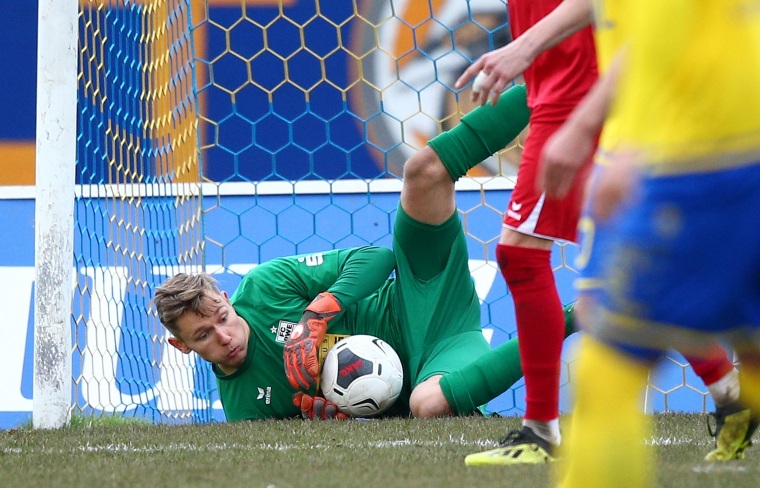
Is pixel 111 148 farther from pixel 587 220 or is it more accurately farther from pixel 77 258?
pixel 587 220

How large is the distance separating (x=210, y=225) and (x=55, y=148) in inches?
58.1

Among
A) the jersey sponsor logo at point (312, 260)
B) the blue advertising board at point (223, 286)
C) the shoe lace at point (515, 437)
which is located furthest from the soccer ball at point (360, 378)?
the shoe lace at point (515, 437)

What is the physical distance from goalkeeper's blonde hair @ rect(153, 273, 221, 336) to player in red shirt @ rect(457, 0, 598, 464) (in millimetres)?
1154

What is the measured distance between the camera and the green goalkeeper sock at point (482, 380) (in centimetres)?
289

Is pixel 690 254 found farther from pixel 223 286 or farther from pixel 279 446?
pixel 223 286

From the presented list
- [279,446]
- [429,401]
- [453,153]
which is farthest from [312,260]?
[279,446]

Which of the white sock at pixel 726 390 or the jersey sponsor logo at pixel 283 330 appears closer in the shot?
the white sock at pixel 726 390

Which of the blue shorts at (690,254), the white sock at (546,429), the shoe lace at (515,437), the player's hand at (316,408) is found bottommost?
the player's hand at (316,408)

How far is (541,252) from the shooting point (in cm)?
196

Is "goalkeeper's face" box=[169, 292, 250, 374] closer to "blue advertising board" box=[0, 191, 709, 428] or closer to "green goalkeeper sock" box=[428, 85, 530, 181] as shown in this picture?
"blue advertising board" box=[0, 191, 709, 428]

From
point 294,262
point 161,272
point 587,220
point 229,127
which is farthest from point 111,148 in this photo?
point 587,220

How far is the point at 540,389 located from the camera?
6.32ft

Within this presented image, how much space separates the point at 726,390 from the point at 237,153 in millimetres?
2780

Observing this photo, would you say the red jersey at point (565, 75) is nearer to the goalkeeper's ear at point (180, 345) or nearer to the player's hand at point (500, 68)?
the player's hand at point (500, 68)
